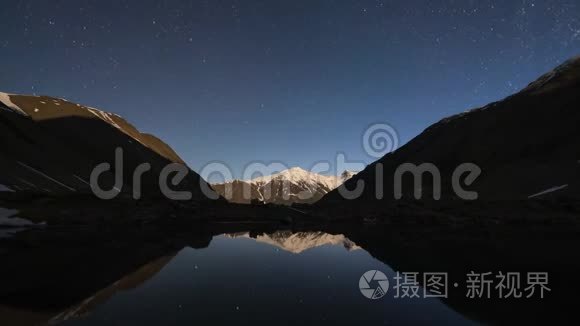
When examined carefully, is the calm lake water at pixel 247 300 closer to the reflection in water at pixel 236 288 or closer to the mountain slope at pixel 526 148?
the reflection in water at pixel 236 288

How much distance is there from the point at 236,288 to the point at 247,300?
3.03 metres

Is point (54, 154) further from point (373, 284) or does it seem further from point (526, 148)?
point (526, 148)

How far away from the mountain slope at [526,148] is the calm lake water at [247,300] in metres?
113

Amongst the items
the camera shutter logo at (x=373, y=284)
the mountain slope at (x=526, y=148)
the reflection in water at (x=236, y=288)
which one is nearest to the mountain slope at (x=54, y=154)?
the reflection in water at (x=236, y=288)

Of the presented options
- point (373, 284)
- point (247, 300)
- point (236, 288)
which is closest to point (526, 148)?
point (373, 284)

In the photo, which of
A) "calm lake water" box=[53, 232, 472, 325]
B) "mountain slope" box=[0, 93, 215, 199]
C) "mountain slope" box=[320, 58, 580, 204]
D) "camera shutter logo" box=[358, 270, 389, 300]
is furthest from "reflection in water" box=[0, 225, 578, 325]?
"mountain slope" box=[320, 58, 580, 204]

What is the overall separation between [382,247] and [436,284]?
18.4m

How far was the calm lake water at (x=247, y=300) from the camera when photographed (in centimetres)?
1474

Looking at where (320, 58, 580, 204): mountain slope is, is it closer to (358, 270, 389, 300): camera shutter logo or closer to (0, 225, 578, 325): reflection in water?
(0, 225, 578, 325): reflection in water

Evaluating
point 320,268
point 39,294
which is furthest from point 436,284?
point 39,294

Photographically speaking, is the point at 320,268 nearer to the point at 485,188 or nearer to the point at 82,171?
the point at 485,188

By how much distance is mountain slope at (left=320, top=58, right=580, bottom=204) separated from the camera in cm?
12512

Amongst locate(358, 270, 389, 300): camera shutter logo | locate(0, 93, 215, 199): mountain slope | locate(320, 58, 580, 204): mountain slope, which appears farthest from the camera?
locate(320, 58, 580, 204): mountain slope

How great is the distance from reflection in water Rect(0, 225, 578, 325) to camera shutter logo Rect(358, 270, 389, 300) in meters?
0.45
